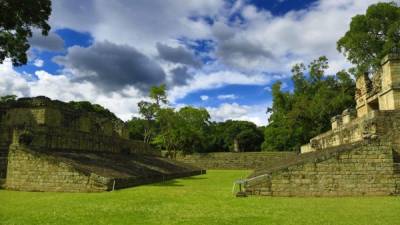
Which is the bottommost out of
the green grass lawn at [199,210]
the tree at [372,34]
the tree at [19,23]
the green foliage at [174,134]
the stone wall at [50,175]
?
the green grass lawn at [199,210]

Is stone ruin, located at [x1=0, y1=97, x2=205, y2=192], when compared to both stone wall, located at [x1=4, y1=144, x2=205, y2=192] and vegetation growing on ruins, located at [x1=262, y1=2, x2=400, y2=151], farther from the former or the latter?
vegetation growing on ruins, located at [x1=262, y1=2, x2=400, y2=151]

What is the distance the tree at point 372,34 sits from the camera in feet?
92.5

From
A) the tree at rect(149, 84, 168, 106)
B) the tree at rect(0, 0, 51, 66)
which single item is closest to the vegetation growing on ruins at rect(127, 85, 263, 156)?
the tree at rect(149, 84, 168, 106)

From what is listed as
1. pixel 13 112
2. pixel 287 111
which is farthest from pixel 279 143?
pixel 13 112

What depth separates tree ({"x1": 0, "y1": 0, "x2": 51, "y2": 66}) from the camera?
1680 cm

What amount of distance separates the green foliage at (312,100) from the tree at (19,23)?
2345 cm

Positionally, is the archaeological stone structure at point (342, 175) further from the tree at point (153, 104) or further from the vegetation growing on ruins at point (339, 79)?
the tree at point (153, 104)

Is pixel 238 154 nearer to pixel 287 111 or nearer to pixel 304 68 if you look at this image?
pixel 287 111

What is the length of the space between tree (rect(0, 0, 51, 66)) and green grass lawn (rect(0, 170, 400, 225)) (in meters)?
10.1

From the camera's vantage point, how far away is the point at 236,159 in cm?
3700

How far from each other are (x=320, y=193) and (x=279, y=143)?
40028 mm

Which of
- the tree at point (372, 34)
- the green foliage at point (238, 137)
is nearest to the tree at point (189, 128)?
the green foliage at point (238, 137)

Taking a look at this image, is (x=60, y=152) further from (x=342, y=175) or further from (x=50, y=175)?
(x=342, y=175)

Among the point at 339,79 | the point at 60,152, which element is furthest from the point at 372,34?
the point at 60,152
